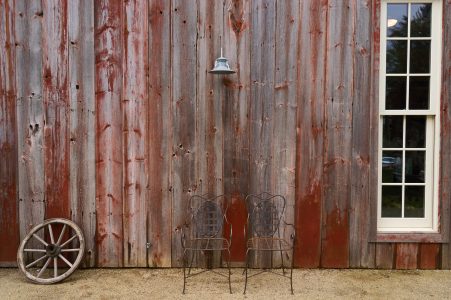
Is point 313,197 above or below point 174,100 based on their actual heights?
below

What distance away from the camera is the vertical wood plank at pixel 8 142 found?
3.84 meters

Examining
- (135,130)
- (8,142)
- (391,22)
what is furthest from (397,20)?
(8,142)

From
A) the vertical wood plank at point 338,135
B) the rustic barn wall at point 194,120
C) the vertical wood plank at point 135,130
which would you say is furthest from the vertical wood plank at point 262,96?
the vertical wood plank at point 135,130

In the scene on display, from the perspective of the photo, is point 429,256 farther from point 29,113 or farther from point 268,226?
point 29,113

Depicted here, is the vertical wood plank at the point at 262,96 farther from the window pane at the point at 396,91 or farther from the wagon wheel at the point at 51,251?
the wagon wheel at the point at 51,251

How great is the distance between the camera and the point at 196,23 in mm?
3820

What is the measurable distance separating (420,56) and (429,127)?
0.68 metres

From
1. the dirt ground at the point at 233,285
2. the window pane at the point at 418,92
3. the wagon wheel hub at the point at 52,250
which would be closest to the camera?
the dirt ground at the point at 233,285

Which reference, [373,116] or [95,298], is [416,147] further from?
[95,298]

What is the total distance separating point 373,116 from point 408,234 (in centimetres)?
116

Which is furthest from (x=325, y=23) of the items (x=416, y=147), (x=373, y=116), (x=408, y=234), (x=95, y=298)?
(x=95, y=298)

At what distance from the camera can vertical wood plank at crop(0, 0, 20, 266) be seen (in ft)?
12.6

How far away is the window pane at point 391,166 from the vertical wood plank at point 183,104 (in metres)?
1.82

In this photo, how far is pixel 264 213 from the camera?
3.84m
